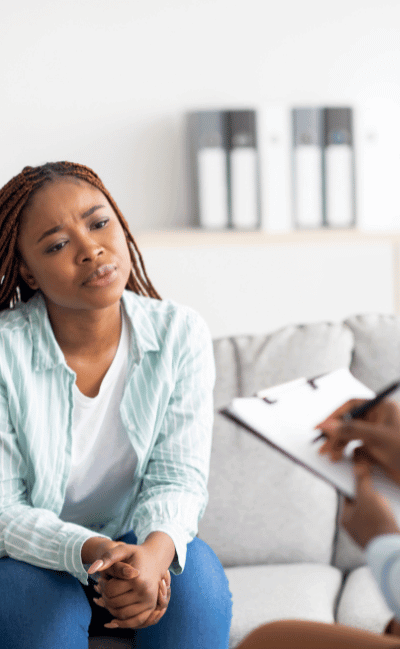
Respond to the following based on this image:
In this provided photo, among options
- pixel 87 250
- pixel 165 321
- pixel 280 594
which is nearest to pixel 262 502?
pixel 280 594

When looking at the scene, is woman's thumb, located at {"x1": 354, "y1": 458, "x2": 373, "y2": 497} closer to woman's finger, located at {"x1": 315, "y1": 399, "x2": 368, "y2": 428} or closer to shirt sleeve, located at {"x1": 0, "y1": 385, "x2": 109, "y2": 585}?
woman's finger, located at {"x1": 315, "y1": 399, "x2": 368, "y2": 428}

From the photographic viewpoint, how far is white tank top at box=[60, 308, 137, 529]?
1.22 metres

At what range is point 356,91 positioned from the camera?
227 cm

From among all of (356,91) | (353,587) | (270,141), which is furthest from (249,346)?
(356,91)

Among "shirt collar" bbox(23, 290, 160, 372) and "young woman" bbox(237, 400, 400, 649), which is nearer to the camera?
"young woman" bbox(237, 400, 400, 649)

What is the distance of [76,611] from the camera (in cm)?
103

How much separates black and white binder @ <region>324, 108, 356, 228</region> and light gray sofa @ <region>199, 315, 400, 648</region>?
0.56 meters

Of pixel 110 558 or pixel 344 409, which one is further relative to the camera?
pixel 110 558

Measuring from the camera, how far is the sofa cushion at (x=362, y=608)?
1246mm

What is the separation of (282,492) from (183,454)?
0.36 m

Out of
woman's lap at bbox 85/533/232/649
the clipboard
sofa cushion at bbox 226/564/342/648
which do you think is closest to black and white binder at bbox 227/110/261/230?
sofa cushion at bbox 226/564/342/648

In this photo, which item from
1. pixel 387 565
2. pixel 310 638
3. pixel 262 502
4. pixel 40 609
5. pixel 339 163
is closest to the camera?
pixel 387 565

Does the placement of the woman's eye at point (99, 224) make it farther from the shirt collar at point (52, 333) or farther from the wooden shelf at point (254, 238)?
the wooden shelf at point (254, 238)

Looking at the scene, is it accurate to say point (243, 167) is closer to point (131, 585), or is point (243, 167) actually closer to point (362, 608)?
point (362, 608)
